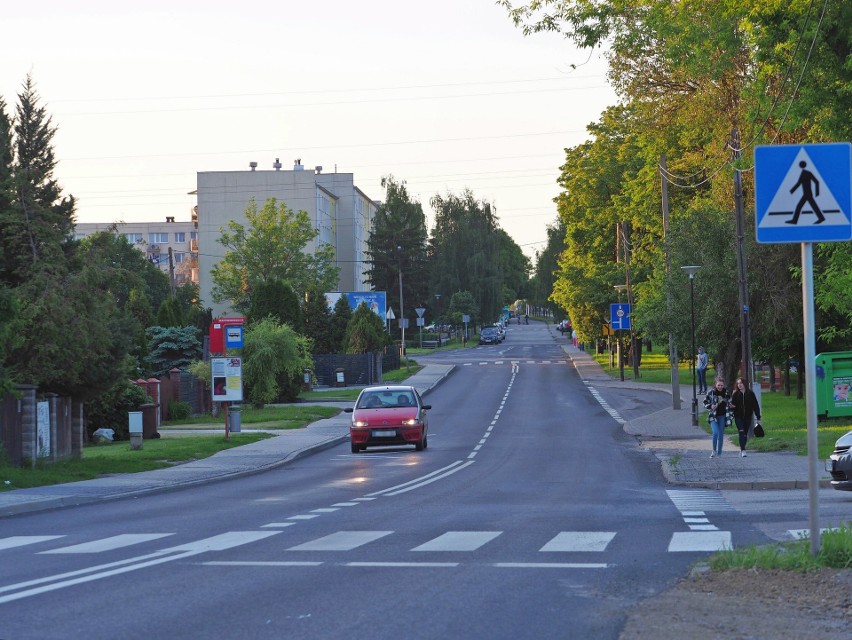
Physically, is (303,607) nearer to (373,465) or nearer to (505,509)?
(505,509)

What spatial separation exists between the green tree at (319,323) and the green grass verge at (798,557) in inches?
2675

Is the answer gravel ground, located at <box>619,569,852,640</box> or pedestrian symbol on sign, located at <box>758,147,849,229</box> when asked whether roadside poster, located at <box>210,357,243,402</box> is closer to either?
gravel ground, located at <box>619,569,852,640</box>

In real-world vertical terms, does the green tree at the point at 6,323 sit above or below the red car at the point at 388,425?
above

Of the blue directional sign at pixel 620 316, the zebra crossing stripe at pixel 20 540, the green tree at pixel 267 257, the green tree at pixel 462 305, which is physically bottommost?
the zebra crossing stripe at pixel 20 540

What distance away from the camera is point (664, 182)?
1781 inches

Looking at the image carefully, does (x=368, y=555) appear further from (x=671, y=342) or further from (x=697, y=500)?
(x=671, y=342)

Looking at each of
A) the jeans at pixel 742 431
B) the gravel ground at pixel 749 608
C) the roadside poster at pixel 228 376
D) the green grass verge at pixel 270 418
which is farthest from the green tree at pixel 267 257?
the gravel ground at pixel 749 608

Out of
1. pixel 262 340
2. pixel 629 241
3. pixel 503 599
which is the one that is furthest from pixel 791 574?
pixel 629 241

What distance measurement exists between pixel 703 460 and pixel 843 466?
908 cm

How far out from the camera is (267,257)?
3957 inches

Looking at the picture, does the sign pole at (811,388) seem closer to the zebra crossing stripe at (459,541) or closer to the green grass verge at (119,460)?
the zebra crossing stripe at (459,541)

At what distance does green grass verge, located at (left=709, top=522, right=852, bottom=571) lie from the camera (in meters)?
9.15

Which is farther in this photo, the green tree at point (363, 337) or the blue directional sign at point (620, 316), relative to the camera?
the green tree at point (363, 337)

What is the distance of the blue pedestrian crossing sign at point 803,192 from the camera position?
9.05m
